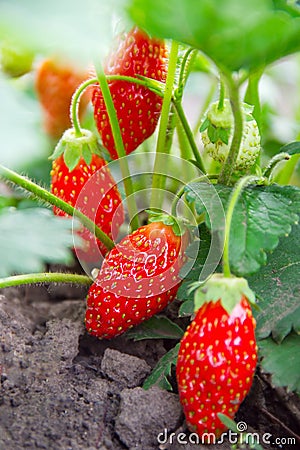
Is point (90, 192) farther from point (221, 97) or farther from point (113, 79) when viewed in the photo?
point (221, 97)

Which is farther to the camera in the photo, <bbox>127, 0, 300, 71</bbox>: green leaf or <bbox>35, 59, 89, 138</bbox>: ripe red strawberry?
<bbox>35, 59, 89, 138</bbox>: ripe red strawberry

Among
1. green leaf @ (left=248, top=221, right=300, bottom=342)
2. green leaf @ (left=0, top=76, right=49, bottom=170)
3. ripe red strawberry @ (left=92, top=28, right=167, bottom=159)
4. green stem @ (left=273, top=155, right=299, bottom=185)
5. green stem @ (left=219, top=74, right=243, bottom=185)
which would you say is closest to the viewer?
green leaf @ (left=0, top=76, right=49, bottom=170)

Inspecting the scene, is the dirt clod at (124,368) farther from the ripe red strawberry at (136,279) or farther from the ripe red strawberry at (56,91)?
the ripe red strawberry at (56,91)

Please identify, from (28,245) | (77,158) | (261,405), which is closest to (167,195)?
(77,158)

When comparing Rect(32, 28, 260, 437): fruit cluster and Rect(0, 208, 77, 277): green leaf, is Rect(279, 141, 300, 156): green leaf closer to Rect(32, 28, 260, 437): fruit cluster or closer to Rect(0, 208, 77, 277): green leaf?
Rect(32, 28, 260, 437): fruit cluster

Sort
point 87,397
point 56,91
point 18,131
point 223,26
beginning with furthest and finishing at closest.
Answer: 1. point 56,91
2. point 87,397
3. point 223,26
4. point 18,131

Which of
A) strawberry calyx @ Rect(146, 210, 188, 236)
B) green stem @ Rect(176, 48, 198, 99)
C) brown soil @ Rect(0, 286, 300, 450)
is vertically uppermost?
green stem @ Rect(176, 48, 198, 99)

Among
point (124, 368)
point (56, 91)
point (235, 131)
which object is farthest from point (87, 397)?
point (56, 91)

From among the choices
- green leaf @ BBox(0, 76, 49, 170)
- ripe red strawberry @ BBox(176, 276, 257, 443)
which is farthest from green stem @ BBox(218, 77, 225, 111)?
green leaf @ BBox(0, 76, 49, 170)

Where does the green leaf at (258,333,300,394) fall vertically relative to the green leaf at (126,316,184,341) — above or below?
above
